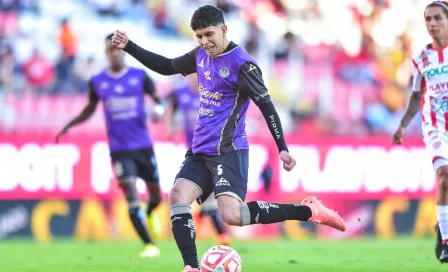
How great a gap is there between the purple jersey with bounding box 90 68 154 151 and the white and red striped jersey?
13.7 feet

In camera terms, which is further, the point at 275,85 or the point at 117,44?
the point at 275,85

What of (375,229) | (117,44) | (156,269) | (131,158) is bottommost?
(375,229)

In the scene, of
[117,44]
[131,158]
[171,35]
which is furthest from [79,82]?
[117,44]

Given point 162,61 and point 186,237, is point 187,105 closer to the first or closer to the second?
point 162,61

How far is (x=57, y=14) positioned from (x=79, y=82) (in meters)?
2.63

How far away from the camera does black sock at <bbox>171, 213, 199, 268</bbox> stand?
25.9ft

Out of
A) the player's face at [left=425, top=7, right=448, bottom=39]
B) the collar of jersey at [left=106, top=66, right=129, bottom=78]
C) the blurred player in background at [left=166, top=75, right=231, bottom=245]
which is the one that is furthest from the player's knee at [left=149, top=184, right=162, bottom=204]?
the player's face at [left=425, top=7, right=448, bottom=39]

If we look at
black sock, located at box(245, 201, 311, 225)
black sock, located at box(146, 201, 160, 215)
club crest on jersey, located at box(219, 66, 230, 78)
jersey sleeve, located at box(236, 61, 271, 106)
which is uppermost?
club crest on jersey, located at box(219, 66, 230, 78)

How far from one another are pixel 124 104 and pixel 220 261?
195 inches

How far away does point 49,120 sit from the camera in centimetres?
1680

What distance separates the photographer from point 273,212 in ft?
26.7

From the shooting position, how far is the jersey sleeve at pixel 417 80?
387 inches

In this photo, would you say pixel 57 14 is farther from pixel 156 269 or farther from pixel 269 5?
pixel 156 269

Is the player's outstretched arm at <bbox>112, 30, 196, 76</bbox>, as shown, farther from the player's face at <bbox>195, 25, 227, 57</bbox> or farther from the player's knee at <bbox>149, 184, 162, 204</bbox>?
the player's knee at <bbox>149, 184, 162, 204</bbox>
